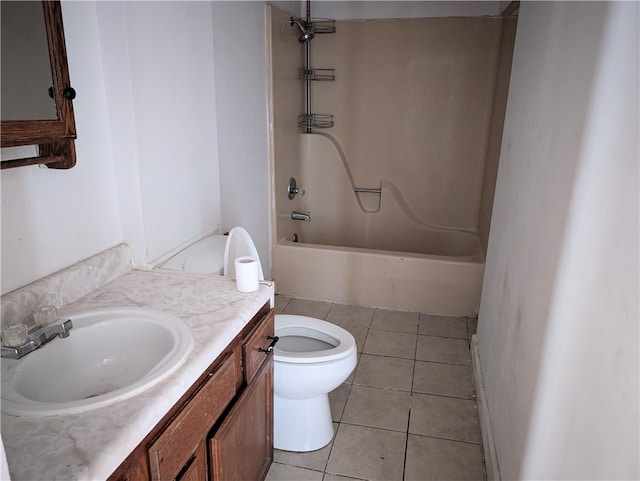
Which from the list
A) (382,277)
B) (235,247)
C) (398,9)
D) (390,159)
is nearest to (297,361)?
(235,247)

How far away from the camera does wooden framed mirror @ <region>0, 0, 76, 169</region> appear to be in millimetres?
969

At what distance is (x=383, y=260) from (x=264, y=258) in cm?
76

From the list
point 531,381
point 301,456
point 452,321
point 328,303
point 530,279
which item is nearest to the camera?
point 531,381

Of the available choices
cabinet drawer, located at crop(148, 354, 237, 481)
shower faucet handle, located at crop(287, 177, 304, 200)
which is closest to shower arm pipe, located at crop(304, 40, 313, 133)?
shower faucet handle, located at crop(287, 177, 304, 200)

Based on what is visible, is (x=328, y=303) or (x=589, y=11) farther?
(x=328, y=303)

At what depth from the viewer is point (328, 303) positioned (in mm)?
3127

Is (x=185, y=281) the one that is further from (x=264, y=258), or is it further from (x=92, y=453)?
(x=264, y=258)

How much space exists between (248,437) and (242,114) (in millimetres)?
1599

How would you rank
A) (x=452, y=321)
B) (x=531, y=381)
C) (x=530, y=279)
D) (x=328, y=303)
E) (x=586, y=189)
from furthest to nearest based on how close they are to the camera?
(x=328, y=303) < (x=452, y=321) < (x=530, y=279) < (x=531, y=381) < (x=586, y=189)

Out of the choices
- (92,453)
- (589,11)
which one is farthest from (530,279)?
(92,453)

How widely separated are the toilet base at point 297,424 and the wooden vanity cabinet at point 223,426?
0.20 metres

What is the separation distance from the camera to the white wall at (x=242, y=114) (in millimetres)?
2123

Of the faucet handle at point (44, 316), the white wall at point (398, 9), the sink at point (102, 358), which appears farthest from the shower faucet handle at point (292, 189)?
the faucet handle at point (44, 316)

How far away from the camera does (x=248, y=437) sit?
136 cm
